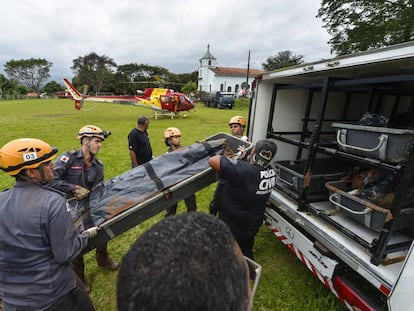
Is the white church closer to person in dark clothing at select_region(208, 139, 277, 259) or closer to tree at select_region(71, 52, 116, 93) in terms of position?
tree at select_region(71, 52, 116, 93)

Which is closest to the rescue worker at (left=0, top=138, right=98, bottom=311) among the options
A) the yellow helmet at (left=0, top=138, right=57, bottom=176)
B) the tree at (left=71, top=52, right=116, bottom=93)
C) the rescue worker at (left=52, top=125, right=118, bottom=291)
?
the yellow helmet at (left=0, top=138, right=57, bottom=176)

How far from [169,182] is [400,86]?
3661 millimetres

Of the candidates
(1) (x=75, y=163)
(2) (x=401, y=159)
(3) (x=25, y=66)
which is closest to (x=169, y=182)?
(1) (x=75, y=163)

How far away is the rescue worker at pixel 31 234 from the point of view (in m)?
1.50

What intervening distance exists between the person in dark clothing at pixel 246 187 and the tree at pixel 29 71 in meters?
89.0

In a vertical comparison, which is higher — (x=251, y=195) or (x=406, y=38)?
(x=406, y=38)

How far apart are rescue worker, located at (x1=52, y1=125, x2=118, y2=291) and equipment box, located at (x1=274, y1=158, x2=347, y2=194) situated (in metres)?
2.66

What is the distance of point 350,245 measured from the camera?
2.25 meters

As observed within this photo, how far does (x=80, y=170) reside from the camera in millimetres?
2740

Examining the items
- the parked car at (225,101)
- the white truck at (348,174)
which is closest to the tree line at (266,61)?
the parked car at (225,101)

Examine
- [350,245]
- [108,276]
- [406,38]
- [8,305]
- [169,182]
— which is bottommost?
[108,276]

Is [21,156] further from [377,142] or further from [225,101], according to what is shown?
[225,101]

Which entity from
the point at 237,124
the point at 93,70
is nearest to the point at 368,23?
the point at 237,124

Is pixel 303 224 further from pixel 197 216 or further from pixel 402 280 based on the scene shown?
pixel 197 216
